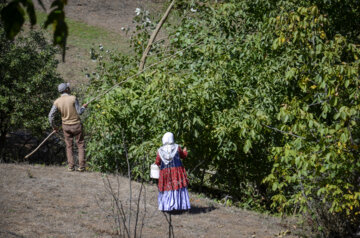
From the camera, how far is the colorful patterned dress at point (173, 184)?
22.5 ft

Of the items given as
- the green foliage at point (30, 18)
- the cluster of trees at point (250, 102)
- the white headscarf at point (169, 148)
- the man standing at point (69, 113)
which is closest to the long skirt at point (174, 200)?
the white headscarf at point (169, 148)

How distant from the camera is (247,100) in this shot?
8.50 meters

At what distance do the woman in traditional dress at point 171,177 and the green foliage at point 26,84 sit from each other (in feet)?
32.1

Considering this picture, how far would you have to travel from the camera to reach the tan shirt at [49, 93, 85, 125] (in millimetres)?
8867

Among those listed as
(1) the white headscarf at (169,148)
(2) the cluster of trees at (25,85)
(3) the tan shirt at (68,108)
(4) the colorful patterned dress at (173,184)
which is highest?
(2) the cluster of trees at (25,85)

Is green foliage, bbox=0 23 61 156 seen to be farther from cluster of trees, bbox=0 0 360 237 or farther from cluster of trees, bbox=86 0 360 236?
cluster of trees, bbox=86 0 360 236

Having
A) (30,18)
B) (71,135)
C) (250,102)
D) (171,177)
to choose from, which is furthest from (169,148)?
(30,18)

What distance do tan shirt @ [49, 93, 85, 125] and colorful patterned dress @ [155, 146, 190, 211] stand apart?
9.27 ft

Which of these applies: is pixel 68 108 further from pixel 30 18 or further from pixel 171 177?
pixel 30 18

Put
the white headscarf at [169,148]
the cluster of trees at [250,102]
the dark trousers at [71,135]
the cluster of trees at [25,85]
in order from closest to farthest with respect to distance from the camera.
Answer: the cluster of trees at [250,102] < the white headscarf at [169,148] < the dark trousers at [71,135] < the cluster of trees at [25,85]

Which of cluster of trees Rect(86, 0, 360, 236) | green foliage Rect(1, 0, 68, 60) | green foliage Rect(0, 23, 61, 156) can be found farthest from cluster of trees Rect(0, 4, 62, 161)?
green foliage Rect(1, 0, 68, 60)

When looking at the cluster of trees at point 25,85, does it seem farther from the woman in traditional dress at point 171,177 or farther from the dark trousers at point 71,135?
the woman in traditional dress at point 171,177

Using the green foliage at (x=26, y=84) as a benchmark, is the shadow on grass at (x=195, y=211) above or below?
below

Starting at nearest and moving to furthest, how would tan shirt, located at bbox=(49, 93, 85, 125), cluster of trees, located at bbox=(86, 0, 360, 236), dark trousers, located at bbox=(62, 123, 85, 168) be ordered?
cluster of trees, located at bbox=(86, 0, 360, 236) < tan shirt, located at bbox=(49, 93, 85, 125) < dark trousers, located at bbox=(62, 123, 85, 168)
